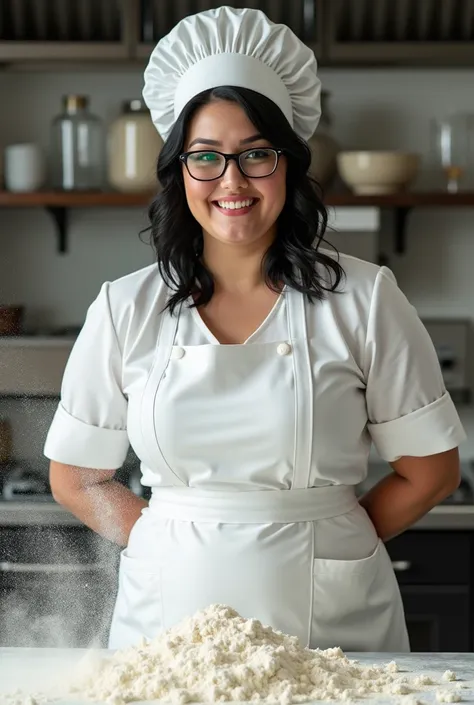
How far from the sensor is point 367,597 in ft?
4.86

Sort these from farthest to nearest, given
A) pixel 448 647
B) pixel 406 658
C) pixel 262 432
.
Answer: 1. pixel 448 647
2. pixel 262 432
3. pixel 406 658

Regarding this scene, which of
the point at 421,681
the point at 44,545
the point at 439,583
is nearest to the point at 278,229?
the point at 44,545

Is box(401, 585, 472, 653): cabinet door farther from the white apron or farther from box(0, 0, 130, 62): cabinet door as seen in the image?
box(0, 0, 130, 62): cabinet door

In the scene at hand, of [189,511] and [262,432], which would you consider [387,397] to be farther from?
[189,511]

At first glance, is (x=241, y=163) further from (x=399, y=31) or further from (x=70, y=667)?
(x=399, y=31)

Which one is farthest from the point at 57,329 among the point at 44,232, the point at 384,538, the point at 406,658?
the point at 406,658

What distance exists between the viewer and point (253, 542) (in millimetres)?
1423

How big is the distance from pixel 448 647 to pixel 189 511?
4.08 ft

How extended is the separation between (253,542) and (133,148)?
1426 mm

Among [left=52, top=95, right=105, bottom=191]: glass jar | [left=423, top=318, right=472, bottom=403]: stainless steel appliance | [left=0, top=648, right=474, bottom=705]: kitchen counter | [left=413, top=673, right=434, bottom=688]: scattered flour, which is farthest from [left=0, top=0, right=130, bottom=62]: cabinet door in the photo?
[left=413, top=673, right=434, bottom=688]: scattered flour

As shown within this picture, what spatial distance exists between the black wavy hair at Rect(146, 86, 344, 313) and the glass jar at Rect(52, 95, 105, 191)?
1.14 metres

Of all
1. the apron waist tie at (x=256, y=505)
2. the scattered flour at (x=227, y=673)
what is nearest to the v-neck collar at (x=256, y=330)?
the apron waist tie at (x=256, y=505)

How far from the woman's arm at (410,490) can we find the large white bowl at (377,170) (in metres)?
1.17

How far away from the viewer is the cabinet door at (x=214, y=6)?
2613 mm
